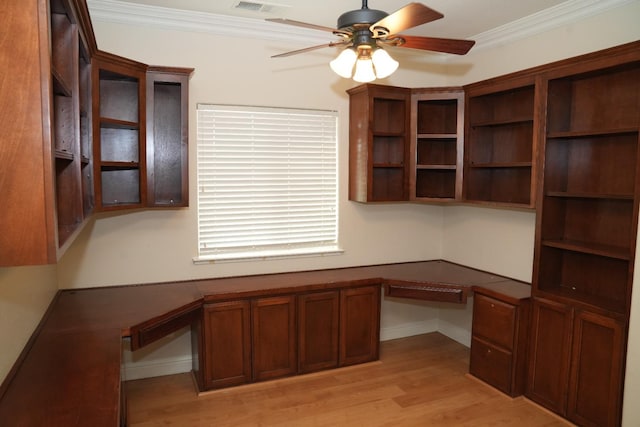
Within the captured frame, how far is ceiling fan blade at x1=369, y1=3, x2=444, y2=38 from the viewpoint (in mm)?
1840

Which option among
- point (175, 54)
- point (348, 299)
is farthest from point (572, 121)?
point (175, 54)

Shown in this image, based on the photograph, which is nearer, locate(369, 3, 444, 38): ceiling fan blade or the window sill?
locate(369, 3, 444, 38): ceiling fan blade

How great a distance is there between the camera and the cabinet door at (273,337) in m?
3.50

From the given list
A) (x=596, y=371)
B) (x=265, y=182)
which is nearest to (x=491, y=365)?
(x=596, y=371)

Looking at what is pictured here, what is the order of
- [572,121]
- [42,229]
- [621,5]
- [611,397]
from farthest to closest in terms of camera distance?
1. [572,121]
2. [621,5]
3. [611,397]
4. [42,229]

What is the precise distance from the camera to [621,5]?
9.89ft

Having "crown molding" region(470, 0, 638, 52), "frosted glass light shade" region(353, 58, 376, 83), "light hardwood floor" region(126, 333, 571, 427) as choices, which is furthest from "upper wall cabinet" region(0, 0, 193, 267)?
"crown molding" region(470, 0, 638, 52)

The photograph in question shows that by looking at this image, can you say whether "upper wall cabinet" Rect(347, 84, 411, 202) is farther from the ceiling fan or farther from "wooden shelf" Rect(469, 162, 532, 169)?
the ceiling fan

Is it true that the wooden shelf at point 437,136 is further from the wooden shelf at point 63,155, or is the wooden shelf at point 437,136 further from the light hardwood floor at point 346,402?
the wooden shelf at point 63,155

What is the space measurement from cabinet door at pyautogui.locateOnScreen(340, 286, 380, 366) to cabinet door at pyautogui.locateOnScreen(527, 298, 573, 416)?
1257 millimetres

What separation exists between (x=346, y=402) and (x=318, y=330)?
62 centimetres

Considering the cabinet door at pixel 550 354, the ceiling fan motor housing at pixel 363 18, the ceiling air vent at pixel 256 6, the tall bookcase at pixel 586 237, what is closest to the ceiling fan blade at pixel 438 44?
the ceiling fan motor housing at pixel 363 18

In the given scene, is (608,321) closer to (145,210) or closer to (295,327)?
(295,327)

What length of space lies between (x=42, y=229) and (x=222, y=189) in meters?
2.38
